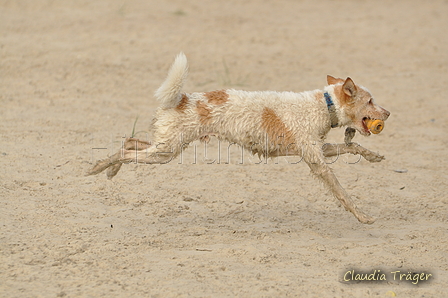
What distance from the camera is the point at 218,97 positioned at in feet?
16.0

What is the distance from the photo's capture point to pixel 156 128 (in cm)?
484

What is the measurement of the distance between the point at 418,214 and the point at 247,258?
1915mm

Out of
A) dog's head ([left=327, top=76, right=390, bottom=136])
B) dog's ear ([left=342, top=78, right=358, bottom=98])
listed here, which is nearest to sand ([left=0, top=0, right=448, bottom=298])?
dog's head ([left=327, top=76, right=390, bottom=136])

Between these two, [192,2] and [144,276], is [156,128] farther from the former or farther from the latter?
[192,2]

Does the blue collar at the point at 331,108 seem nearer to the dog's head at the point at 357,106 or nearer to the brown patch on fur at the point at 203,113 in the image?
the dog's head at the point at 357,106

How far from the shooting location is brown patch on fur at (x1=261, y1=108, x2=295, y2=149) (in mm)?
4914

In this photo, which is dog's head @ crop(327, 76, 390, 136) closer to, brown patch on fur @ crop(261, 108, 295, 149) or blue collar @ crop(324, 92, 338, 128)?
blue collar @ crop(324, 92, 338, 128)

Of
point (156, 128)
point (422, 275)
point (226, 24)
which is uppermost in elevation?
point (226, 24)

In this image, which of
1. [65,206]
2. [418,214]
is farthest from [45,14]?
[418,214]

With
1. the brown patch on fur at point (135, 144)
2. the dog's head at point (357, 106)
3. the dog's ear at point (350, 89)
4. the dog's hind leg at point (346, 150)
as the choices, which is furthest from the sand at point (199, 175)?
the dog's ear at point (350, 89)

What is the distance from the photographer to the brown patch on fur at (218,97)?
4840 millimetres

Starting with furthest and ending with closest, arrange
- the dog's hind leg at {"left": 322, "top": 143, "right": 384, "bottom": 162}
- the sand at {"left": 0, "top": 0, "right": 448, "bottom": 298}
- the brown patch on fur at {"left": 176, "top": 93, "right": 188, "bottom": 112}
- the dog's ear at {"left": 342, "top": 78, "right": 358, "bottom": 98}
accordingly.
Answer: the dog's hind leg at {"left": 322, "top": 143, "right": 384, "bottom": 162}, the dog's ear at {"left": 342, "top": 78, "right": 358, "bottom": 98}, the brown patch on fur at {"left": 176, "top": 93, "right": 188, "bottom": 112}, the sand at {"left": 0, "top": 0, "right": 448, "bottom": 298}

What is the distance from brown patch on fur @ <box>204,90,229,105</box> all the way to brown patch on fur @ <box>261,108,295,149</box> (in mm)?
326

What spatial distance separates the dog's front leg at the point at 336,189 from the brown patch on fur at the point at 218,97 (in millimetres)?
866
